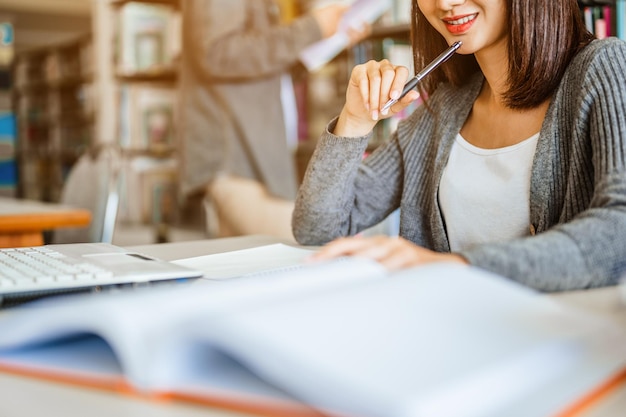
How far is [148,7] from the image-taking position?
370cm

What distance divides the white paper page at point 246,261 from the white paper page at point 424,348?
366 mm

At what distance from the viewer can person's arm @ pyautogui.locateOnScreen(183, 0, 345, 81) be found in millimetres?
2172

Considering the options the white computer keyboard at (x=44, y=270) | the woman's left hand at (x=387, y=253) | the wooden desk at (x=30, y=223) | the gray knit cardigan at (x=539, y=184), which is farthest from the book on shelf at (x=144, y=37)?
the woman's left hand at (x=387, y=253)

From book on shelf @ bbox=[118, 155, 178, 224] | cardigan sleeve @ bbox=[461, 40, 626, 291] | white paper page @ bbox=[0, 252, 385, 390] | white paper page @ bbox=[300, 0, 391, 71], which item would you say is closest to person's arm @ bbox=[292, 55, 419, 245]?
cardigan sleeve @ bbox=[461, 40, 626, 291]

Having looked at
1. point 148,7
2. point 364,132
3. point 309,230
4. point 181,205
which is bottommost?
point 181,205

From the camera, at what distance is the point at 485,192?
1.05m

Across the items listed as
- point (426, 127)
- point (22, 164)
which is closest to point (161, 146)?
point (426, 127)

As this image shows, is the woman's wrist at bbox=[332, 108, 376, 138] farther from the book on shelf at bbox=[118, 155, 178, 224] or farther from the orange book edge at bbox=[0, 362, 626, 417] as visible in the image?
the book on shelf at bbox=[118, 155, 178, 224]

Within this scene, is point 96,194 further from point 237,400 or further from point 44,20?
point 44,20

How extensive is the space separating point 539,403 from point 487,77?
831 millimetres

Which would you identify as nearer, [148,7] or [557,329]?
[557,329]

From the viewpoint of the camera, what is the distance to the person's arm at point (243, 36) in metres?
2.17

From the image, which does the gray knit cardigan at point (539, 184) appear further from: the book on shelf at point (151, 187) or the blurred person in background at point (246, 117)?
the book on shelf at point (151, 187)

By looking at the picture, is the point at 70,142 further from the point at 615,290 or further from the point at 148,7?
the point at 615,290
